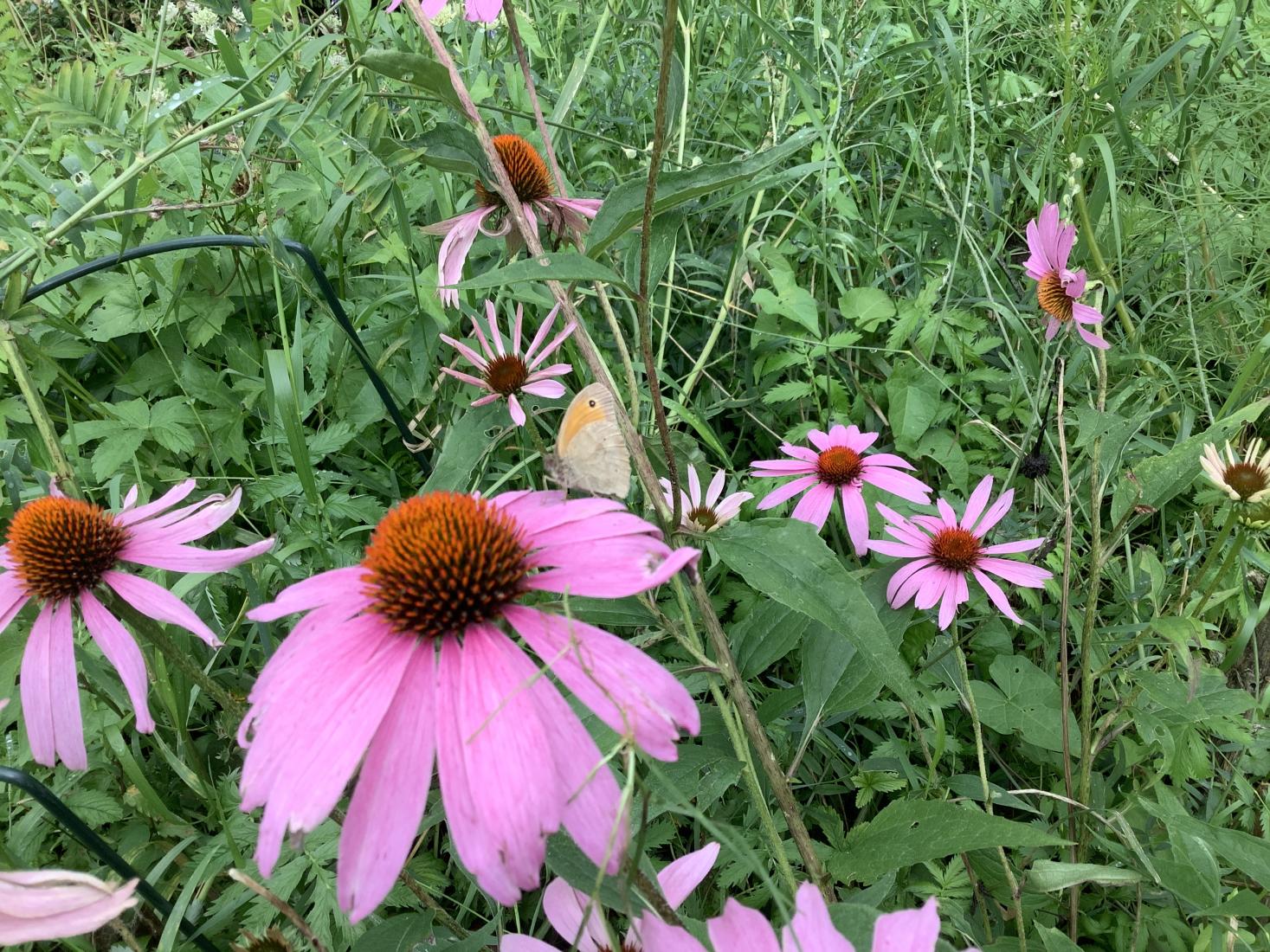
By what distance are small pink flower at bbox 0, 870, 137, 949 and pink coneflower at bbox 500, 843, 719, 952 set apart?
0.22 metres

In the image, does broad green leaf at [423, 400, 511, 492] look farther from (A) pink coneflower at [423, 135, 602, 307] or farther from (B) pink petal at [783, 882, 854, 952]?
(B) pink petal at [783, 882, 854, 952]

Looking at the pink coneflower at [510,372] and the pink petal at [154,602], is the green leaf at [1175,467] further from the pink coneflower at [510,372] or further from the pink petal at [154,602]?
the pink petal at [154,602]

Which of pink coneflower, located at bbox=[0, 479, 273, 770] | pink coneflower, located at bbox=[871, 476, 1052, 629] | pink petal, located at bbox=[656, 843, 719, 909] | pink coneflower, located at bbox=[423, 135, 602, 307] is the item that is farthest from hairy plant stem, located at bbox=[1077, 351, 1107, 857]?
pink coneflower, located at bbox=[0, 479, 273, 770]

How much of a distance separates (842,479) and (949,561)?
0.20 m

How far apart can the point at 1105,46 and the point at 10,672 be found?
89.6 inches

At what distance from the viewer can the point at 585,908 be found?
51 centimetres

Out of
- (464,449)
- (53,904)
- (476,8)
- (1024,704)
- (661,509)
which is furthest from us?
(1024,704)

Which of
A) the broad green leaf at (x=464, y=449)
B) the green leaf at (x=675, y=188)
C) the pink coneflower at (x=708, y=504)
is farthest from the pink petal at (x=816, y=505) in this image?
the green leaf at (x=675, y=188)

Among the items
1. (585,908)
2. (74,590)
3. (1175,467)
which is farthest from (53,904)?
(1175,467)

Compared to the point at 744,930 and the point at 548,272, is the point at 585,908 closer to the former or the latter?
the point at 744,930

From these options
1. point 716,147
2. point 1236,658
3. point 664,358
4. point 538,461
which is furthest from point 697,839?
point 716,147

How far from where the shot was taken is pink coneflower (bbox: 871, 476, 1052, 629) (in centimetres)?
91

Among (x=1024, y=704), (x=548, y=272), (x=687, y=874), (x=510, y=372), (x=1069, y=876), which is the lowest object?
(x=1024, y=704)

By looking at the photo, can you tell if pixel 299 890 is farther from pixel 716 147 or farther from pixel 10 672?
pixel 716 147
